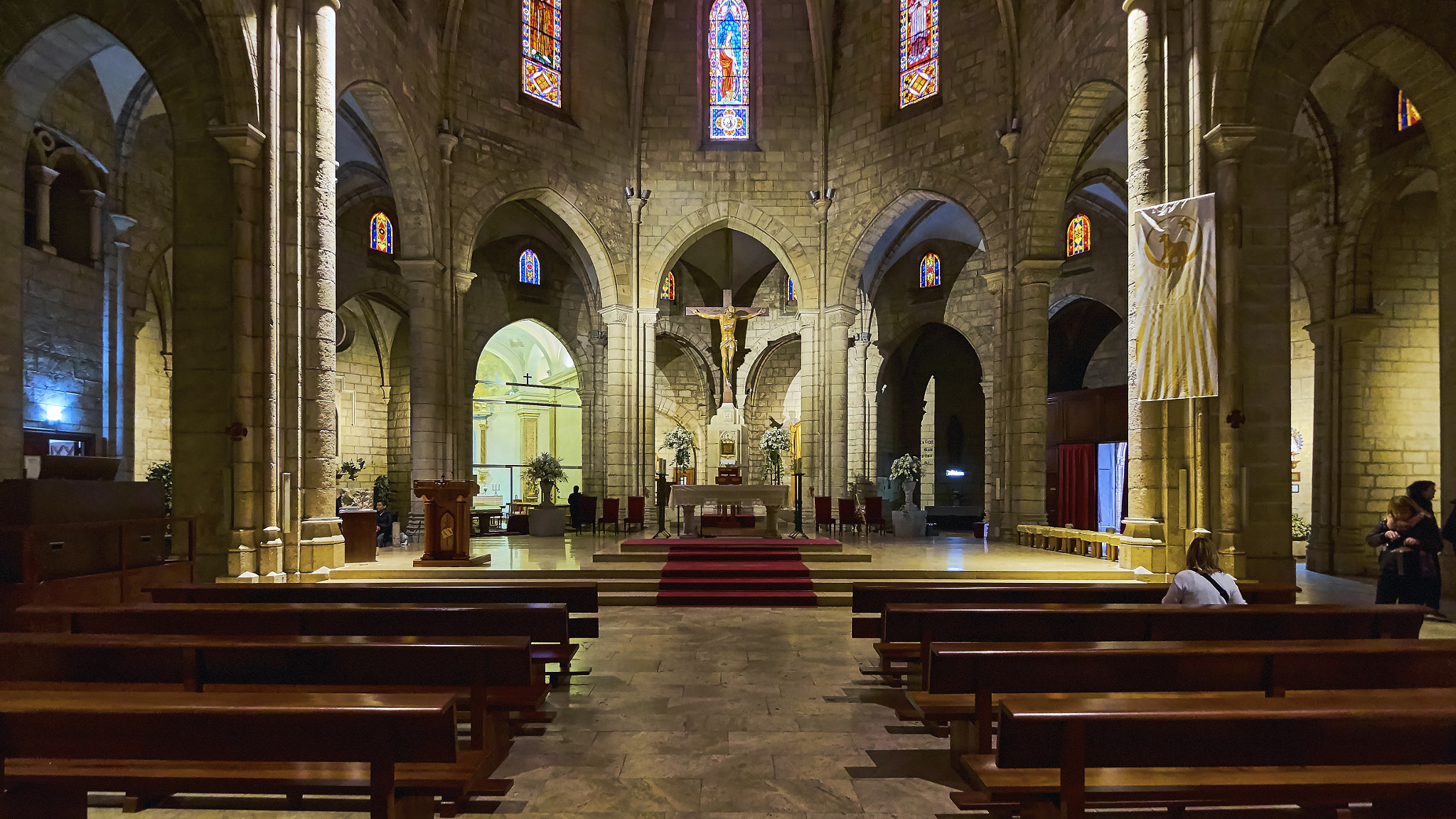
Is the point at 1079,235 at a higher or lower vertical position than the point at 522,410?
higher

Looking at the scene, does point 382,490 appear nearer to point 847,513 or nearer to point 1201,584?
point 847,513

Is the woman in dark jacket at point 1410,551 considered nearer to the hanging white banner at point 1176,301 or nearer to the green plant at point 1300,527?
the hanging white banner at point 1176,301

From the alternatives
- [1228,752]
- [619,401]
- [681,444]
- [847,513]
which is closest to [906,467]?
[847,513]

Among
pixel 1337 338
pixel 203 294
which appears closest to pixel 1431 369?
pixel 1337 338

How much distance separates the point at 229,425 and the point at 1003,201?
12.5 metres

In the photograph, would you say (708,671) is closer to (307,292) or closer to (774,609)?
(774,609)

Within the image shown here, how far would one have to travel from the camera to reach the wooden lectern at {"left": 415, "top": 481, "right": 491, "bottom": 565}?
394 inches

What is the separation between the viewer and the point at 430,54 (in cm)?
1401

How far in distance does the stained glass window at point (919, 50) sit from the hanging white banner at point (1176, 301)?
8870 mm

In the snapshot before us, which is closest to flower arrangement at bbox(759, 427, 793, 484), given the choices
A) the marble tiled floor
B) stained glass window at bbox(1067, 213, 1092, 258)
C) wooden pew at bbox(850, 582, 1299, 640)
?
the marble tiled floor

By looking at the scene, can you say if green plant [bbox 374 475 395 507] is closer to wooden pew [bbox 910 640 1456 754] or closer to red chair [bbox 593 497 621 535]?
red chair [bbox 593 497 621 535]

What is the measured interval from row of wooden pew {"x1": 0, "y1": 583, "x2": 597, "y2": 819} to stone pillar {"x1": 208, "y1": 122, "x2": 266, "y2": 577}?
2913 millimetres

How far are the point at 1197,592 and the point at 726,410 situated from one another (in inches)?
457

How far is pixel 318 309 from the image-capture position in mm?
8938
